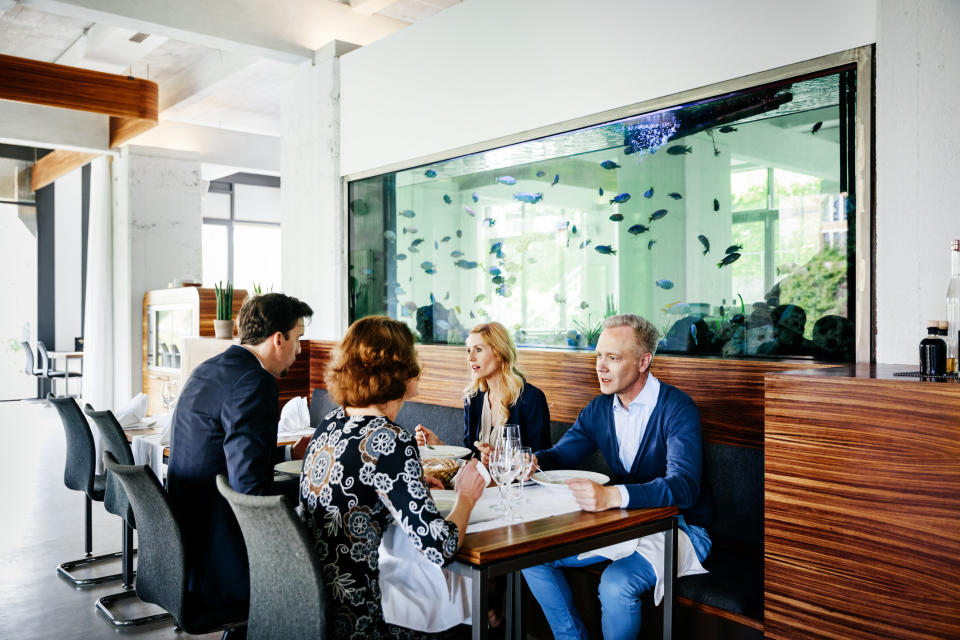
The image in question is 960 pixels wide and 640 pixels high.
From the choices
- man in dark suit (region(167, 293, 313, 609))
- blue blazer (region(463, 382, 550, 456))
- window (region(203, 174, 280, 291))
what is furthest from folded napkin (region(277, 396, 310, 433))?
window (region(203, 174, 280, 291))

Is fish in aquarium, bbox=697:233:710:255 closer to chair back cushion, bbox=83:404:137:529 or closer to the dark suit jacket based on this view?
the dark suit jacket

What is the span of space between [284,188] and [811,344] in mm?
4437

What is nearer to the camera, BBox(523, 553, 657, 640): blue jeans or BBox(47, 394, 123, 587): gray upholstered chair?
BBox(523, 553, 657, 640): blue jeans

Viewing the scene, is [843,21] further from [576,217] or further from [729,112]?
[576,217]

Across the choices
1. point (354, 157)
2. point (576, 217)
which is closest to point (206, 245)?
point (354, 157)

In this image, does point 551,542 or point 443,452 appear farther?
point 443,452

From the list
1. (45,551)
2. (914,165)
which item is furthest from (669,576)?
(45,551)

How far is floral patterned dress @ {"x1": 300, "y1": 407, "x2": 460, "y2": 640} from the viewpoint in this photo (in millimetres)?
1856

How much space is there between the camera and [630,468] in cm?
268

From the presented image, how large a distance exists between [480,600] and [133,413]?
10.5 ft

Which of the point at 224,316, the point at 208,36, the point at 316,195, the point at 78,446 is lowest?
the point at 78,446

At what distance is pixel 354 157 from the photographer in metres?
5.38

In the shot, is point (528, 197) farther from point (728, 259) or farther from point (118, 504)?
point (118, 504)

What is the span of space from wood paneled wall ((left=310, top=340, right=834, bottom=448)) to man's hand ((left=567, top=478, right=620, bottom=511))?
2.15 feet
